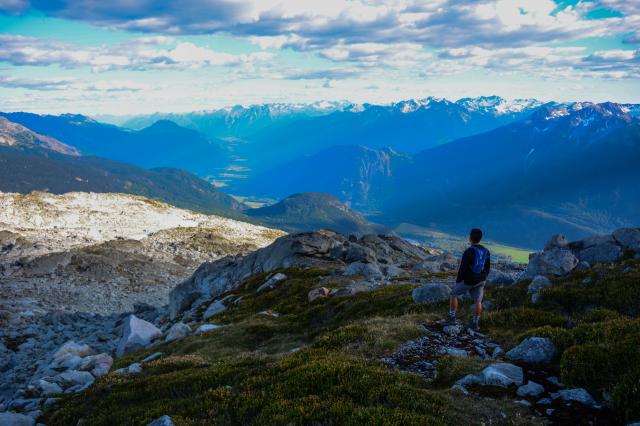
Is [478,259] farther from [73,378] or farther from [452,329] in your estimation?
[73,378]

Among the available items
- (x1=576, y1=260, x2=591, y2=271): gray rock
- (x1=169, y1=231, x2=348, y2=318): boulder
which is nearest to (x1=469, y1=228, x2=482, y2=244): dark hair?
(x1=576, y1=260, x2=591, y2=271): gray rock

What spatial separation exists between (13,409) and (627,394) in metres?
23.4

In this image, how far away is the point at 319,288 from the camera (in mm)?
36219

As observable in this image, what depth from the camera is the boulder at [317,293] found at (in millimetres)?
34906

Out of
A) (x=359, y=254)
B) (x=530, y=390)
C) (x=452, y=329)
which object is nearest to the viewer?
(x=530, y=390)

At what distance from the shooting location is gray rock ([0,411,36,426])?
15914 mm

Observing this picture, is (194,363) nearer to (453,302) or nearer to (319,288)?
(453,302)

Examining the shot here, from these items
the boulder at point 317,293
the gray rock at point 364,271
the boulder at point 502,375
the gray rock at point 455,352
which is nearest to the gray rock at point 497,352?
the gray rock at point 455,352

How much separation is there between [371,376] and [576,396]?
5.30m

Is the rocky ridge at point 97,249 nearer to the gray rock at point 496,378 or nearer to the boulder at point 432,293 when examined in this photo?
the boulder at point 432,293

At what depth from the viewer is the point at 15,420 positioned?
53.3 feet

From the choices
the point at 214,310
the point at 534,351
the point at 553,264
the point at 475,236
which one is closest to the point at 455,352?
the point at 534,351

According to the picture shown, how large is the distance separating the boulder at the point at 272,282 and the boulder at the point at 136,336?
1319 centimetres

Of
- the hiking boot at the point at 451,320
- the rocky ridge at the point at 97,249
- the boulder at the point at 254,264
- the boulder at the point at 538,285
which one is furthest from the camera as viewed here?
the rocky ridge at the point at 97,249
